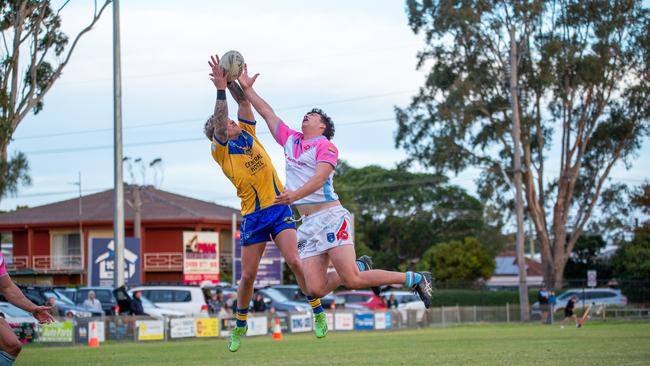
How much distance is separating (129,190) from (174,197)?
3.21 meters

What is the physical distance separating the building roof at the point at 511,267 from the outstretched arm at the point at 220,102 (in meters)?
86.4

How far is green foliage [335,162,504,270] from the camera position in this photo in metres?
81.9

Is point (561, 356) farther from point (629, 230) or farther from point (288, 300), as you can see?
point (629, 230)

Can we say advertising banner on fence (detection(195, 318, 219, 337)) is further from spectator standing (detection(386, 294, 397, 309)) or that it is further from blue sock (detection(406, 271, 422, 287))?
blue sock (detection(406, 271, 422, 287))

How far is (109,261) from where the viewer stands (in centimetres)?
3778

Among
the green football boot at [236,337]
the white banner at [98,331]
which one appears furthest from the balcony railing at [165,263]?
the green football boot at [236,337]

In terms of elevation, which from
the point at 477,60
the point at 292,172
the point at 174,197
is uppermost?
the point at 477,60

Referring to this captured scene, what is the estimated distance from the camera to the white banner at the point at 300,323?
3478cm

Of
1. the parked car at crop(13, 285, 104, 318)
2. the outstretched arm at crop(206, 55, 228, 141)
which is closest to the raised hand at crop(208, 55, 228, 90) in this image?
the outstretched arm at crop(206, 55, 228, 141)

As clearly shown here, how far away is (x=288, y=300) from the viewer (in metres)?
42.0

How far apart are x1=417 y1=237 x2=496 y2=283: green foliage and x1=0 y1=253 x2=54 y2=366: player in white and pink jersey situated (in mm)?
54470

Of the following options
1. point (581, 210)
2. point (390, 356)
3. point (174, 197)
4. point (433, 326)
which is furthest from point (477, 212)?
point (390, 356)

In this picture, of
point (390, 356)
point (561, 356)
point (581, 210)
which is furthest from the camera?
point (581, 210)

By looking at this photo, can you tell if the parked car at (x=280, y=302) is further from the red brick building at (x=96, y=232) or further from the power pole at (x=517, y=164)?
the red brick building at (x=96, y=232)
